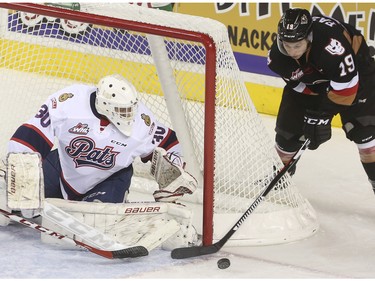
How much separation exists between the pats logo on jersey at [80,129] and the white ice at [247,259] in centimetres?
44

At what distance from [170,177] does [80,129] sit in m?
0.39

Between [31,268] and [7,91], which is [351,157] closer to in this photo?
[7,91]

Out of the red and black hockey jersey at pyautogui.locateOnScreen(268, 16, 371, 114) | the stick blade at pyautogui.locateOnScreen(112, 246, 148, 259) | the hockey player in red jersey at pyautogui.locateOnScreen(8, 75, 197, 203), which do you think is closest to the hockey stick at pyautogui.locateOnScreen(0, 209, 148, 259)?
the stick blade at pyautogui.locateOnScreen(112, 246, 148, 259)

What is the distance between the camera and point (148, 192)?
16.6 ft

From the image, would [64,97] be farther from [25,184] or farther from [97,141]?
[25,184]

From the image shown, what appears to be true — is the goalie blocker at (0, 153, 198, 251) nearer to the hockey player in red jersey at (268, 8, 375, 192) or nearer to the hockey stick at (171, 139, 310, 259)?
the hockey stick at (171, 139, 310, 259)

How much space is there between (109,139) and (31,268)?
23.2 inches

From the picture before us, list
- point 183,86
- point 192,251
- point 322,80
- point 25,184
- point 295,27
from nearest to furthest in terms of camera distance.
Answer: point 25,184
point 192,251
point 295,27
point 322,80
point 183,86

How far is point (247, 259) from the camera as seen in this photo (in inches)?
169

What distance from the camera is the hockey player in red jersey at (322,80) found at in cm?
443

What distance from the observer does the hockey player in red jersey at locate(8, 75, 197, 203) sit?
4195 millimetres

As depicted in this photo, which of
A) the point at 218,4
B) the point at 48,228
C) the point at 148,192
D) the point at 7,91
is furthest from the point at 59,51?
the point at 218,4

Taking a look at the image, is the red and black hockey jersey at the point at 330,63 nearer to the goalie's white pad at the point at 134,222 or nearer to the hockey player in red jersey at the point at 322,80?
the hockey player in red jersey at the point at 322,80

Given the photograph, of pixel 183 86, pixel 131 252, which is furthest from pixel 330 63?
pixel 131 252
